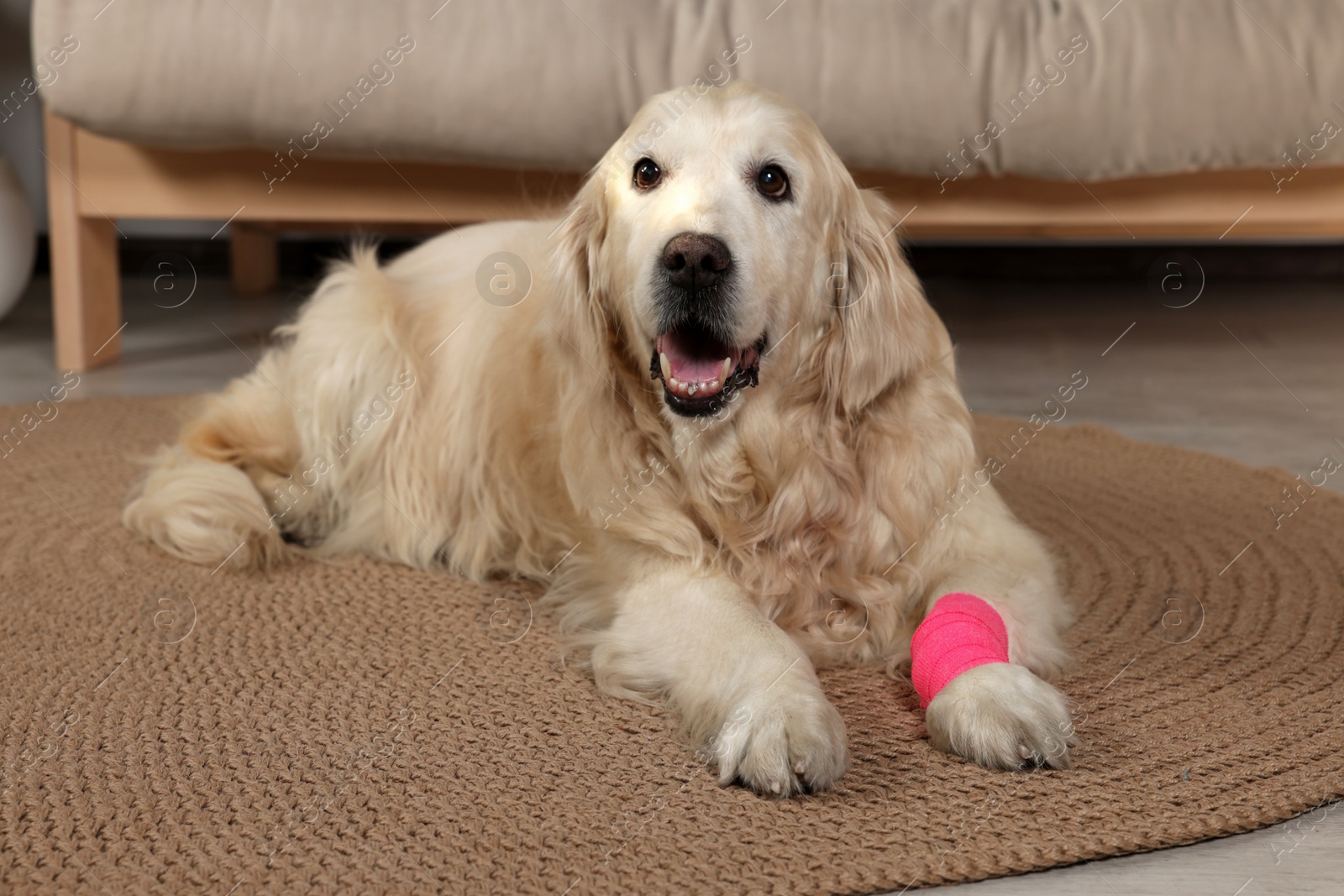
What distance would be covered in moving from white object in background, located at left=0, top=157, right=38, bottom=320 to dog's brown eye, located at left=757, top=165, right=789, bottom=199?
2.99 m

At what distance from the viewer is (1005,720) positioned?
130 centimetres

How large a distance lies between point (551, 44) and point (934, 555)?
5.87 ft

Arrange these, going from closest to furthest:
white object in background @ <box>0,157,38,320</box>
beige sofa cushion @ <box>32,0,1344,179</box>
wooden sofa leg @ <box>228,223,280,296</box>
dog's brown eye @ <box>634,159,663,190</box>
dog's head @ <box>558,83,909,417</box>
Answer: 1. dog's head @ <box>558,83,909,417</box>
2. dog's brown eye @ <box>634,159,663,190</box>
3. beige sofa cushion @ <box>32,0,1344,179</box>
4. white object in background @ <box>0,157,38,320</box>
5. wooden sofa leg @ <box>228,223,280,296</box>

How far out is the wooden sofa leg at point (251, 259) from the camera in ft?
15.7

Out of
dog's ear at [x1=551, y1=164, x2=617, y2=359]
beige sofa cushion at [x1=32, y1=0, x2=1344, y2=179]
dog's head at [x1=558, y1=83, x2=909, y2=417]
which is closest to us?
dog's head at [x1=558, y1=83, x2=909, y2=417]

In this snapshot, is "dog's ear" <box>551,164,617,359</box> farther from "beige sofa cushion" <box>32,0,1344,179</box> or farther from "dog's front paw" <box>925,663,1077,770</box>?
"beige sofa cushion" <box>32,0,1344,179</box>

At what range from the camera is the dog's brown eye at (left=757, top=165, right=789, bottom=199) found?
1.61m

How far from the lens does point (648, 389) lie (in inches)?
67.0

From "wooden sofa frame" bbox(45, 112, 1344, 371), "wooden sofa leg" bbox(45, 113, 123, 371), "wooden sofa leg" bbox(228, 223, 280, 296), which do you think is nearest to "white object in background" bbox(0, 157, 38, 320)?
"wooden sofa leg" bbox(45, 113, 123, 371)

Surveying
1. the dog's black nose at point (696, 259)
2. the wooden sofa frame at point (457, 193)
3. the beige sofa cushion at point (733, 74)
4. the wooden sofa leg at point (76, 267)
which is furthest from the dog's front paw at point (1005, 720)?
the wooden sofa leg at point (76, 267)

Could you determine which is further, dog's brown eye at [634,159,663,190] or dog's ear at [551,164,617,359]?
dog's ear at [551,164,617,359]

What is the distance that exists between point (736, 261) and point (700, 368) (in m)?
0.16

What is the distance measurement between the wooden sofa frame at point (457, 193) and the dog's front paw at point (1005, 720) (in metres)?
2.07

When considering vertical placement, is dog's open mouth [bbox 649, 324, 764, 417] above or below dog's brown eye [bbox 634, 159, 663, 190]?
below
